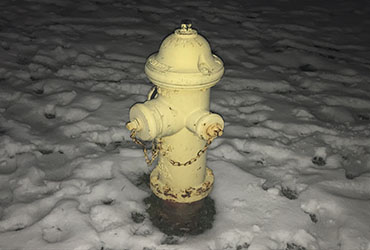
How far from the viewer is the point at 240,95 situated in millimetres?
2979

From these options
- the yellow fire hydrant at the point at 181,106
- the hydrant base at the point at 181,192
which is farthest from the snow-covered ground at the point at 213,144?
the yellow fire hydrant at the point at 181,106

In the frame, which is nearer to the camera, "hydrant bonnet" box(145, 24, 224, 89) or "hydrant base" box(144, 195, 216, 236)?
"hydrant bonnet" box(145, 24, 224, 89)

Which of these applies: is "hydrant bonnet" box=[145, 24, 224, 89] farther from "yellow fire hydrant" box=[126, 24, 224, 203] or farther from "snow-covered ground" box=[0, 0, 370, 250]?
"snow-covered ground" box=[0, 0, 370, 250]

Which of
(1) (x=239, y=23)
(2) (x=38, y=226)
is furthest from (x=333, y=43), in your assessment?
(2) (x=38, y=226)

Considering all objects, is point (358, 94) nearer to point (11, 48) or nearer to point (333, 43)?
point (333, 43)

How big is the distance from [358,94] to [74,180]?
2393mm

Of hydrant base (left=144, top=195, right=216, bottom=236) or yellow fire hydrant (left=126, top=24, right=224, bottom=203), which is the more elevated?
yellow fire hydrant (left=126, top=24, right=224, bottom=203)

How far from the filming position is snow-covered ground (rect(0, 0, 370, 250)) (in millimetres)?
1762

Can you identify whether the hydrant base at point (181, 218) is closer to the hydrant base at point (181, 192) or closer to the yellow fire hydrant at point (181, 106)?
the hydrant base at point (181, 192)

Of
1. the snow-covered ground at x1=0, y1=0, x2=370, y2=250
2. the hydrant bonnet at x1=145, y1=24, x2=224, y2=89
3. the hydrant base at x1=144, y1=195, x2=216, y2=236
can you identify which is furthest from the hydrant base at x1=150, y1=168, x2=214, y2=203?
the hydrant bonnet at x1=145, y1=24, x2=224, y2=89

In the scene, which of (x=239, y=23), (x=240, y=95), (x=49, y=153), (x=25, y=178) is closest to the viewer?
(x=25, y=178)

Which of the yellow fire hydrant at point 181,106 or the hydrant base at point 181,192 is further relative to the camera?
the hydrant base at point 181,192

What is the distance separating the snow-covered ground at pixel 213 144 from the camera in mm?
1762

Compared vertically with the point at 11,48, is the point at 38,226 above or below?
below
